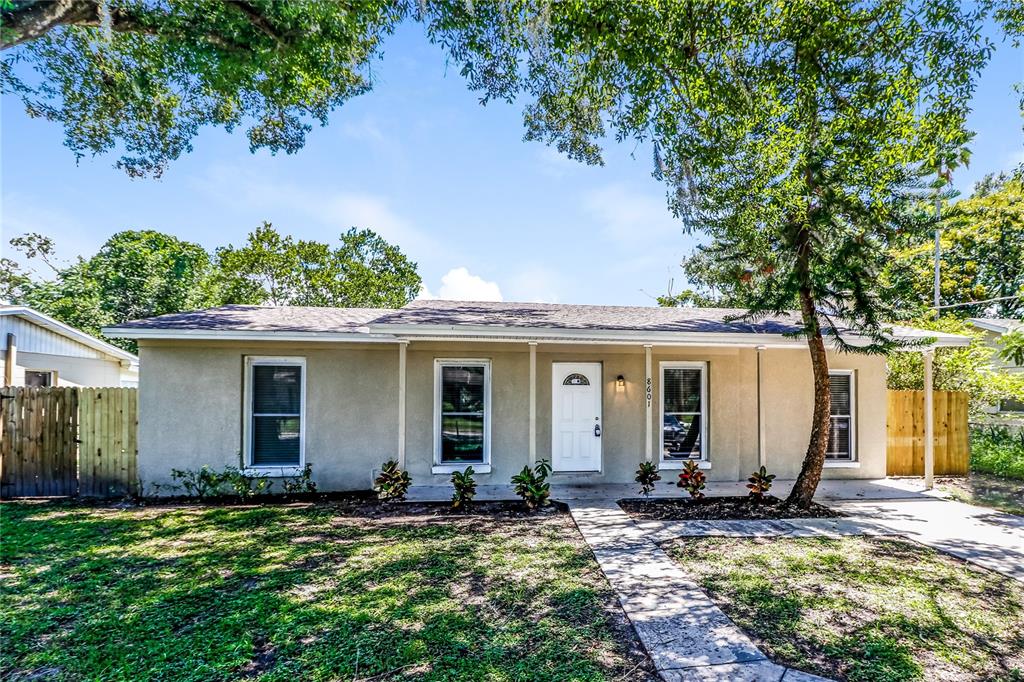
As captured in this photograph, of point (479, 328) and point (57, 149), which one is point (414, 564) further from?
point (57, 149)

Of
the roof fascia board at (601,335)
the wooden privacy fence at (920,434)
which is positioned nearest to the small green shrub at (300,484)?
the roof fascia board at (601,335)

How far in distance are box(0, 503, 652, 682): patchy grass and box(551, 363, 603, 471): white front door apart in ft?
8.28

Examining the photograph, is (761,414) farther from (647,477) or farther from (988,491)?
(988,491)

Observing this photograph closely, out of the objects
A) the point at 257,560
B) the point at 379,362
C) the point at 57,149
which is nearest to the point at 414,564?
the point at 257,560

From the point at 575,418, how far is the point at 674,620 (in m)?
5.04

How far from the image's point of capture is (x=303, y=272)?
25.1 metres

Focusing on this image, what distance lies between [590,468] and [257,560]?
559cm

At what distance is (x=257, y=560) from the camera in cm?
496

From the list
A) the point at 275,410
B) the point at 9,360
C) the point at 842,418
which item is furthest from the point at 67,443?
the point at 842,418

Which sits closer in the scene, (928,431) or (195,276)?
(928,431)

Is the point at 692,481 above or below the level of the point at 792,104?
below

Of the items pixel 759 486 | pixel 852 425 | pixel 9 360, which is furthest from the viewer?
pixel 9 360

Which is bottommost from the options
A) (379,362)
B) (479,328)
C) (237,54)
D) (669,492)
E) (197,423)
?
(669,492)

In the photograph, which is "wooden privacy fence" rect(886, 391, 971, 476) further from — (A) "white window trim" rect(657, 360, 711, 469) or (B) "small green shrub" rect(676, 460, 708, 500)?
(B) "small green shrub" rect(676, 460, 708, 500)
